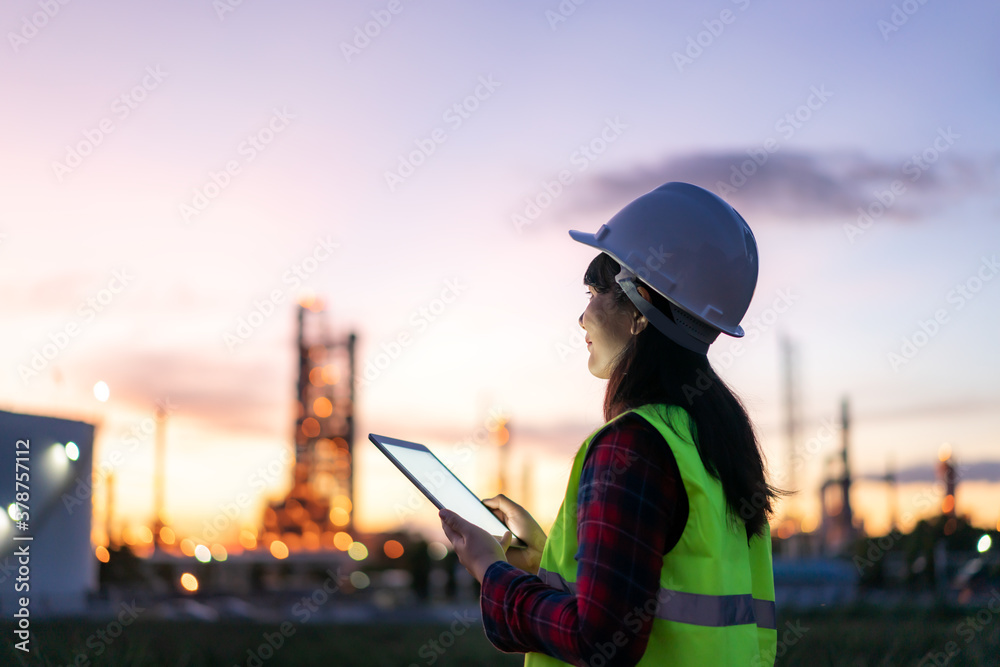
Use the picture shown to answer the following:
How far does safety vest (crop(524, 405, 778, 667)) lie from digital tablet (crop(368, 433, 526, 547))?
0.30 metres

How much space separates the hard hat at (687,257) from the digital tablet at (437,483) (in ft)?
1.66

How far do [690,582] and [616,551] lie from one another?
141mm

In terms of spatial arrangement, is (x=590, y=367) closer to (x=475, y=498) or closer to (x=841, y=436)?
(x=475, y=498)

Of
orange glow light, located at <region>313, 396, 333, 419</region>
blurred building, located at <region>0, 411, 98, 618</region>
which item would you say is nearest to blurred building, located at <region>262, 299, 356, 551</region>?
orange glow light, located at <region>313, 396, 333, 419</region>

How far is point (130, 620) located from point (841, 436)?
3748 centimetres

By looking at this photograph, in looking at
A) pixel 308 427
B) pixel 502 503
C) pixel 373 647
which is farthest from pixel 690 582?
pixel 308 427

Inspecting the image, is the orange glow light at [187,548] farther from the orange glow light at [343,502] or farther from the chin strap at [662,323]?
the chin strap at [662,323]

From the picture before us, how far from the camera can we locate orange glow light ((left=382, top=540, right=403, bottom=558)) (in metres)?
65.7

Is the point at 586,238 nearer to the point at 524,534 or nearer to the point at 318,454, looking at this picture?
the point at 524,534

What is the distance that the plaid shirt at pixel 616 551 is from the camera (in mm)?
1368

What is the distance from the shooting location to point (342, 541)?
6644cm

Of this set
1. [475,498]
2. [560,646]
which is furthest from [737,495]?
[475,498]

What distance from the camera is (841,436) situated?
4094cm

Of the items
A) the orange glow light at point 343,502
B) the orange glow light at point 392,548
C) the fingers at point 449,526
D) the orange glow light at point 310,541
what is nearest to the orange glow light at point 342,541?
the orange glow light at point 310,541
